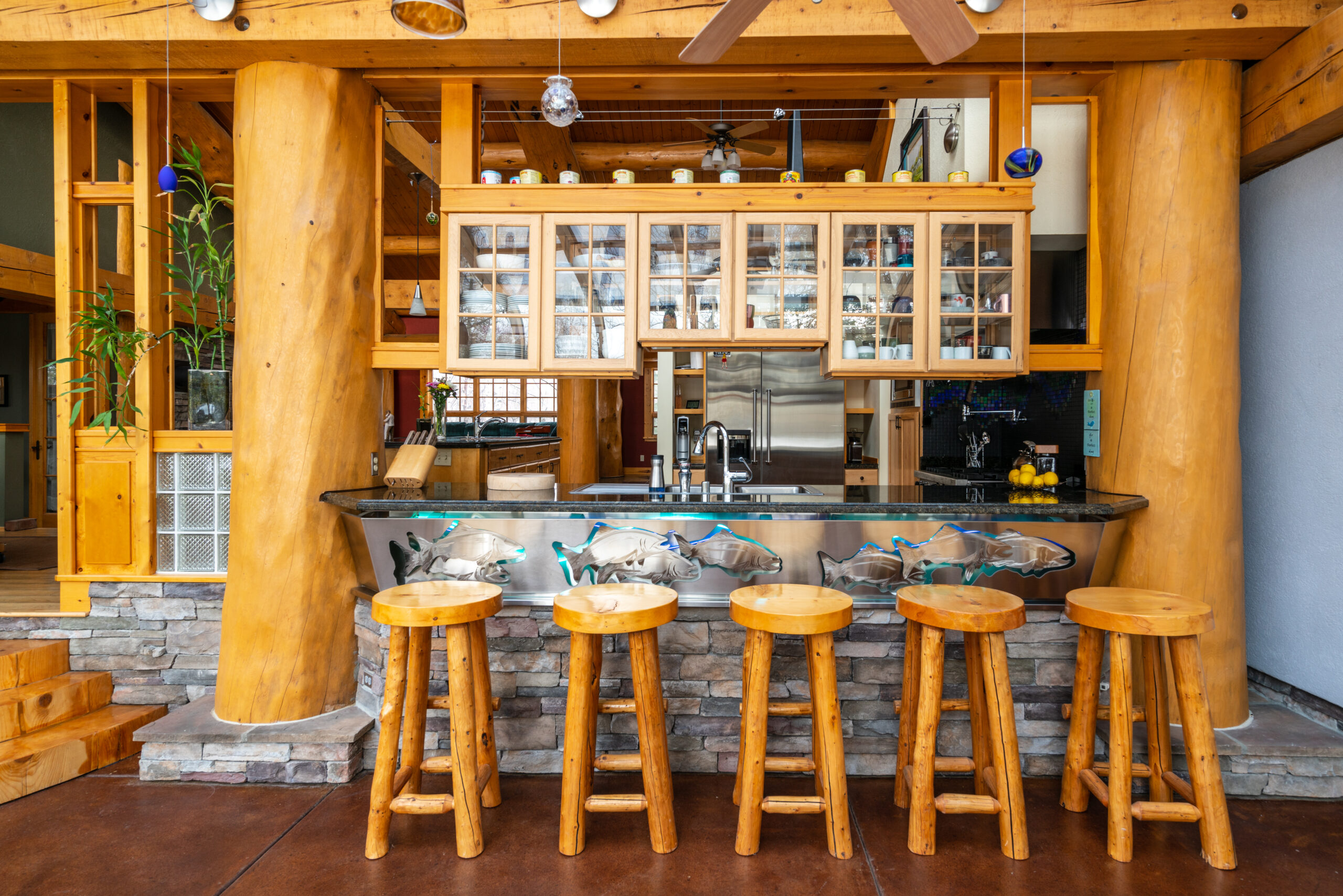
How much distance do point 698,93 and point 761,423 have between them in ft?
10.5

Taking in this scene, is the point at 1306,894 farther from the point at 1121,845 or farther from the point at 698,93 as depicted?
the point at 698,93

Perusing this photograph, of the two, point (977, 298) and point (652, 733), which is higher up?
point (977, 298)

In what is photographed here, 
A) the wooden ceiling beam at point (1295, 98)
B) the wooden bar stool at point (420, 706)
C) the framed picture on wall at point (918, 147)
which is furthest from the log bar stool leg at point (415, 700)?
the wooden ceiling beam at point (1295, 98)

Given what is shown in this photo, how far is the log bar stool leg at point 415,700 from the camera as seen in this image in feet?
7.13

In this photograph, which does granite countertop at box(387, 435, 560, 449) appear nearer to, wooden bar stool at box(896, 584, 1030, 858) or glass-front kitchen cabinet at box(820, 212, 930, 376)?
glass-front kitchen cabinet at box(820, 212, 930, 376)

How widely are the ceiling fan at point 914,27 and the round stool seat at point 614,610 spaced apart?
1569mm

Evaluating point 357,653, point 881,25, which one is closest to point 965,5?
point 881,25

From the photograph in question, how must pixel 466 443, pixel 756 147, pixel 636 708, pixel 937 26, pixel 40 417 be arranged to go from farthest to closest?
pixel 40 417, pixel 466 443, pixel 756 147, pixel 636 708, pixel 937 26

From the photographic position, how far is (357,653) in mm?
2896

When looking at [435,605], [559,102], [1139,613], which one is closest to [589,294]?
→ [559,102]

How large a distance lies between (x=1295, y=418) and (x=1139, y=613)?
5.24ft

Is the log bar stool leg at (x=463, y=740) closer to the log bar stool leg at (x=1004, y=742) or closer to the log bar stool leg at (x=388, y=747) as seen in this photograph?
the log bar stool leg at (x=388, y=747)

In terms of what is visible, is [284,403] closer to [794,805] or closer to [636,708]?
[636,708]

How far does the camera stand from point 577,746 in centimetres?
197
